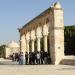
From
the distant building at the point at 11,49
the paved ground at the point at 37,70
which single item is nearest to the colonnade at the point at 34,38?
the paved ground at the point at 37,70

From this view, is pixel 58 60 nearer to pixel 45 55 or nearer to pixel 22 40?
pixel 45 55

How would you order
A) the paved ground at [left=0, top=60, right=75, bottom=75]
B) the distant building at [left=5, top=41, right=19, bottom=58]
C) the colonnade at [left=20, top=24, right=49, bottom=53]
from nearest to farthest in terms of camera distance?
the paved ground at [left=0, top=60, right=75, bottom=75], the colonnade at [left=20, top=24, right=49, bottom=53], the distant building at [left=5, top=41, right=19, bottom=58]

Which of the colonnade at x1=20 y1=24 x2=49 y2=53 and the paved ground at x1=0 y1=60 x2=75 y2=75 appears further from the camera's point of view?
the colonnade at x1=20 y1=24 x2=49 y2=53

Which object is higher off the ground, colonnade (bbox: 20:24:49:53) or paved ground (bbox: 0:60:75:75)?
colonnade (bbox: 20:24:49:53)

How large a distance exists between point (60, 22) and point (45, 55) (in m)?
3.20

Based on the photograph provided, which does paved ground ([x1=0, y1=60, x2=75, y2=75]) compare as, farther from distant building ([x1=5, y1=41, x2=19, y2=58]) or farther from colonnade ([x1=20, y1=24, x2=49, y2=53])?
distant building ([x1=5, y1=41, x2=19, y2=58])

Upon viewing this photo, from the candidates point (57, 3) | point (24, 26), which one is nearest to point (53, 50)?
point (57, 3)

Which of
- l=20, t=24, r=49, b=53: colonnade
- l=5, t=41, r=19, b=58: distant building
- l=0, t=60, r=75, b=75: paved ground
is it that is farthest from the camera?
l=5, t=41, r=19, b=58: distant building

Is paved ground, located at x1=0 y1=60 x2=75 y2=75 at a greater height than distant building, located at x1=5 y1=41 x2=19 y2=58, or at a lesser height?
lesser

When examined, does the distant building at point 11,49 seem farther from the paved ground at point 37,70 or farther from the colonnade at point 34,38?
the paved ground at point 37,70

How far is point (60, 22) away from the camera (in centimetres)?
3128

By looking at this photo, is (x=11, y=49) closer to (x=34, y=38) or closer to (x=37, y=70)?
(x=34, y=38)

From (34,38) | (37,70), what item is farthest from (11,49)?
(37,70)

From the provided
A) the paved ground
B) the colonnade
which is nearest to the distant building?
the colonnade
